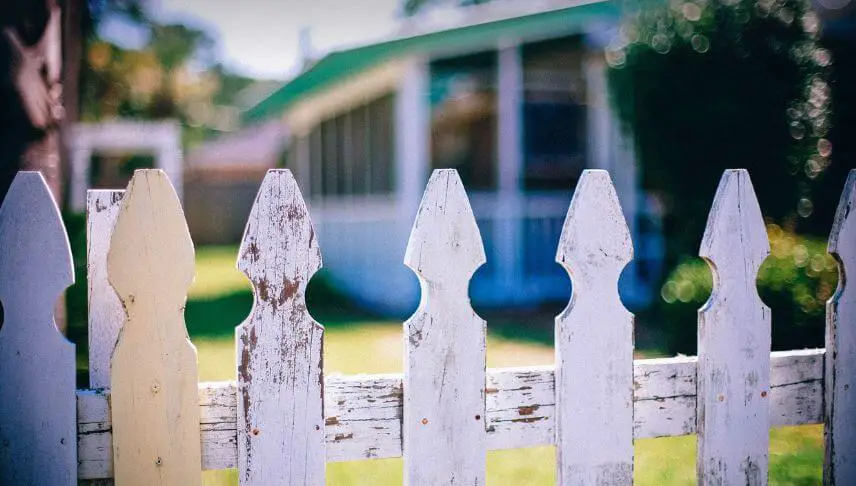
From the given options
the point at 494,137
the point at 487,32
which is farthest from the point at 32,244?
the point at 494,137

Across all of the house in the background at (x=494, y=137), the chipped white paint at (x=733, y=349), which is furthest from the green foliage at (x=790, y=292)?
the chipped white paint at (x=733, y=349)

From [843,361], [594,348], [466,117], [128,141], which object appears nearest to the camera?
[594,348]

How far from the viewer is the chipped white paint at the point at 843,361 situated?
208cm

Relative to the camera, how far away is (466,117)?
452 inches

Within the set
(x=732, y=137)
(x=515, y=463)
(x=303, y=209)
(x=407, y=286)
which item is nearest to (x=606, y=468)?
(x=303, y=209)

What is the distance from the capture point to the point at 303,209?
5.60ft

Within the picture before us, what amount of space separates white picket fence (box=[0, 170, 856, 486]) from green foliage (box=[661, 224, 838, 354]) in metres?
3.60

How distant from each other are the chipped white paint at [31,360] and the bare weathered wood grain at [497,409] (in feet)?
0.15

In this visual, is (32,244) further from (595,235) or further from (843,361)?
(843,361)

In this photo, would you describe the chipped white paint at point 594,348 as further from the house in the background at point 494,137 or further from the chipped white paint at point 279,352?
the house in the background at point 494,137

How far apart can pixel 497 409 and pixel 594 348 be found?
0.95 feet

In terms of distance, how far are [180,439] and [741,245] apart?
151 centimetres

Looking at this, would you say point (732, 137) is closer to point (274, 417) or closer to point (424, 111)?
point (424, 111)

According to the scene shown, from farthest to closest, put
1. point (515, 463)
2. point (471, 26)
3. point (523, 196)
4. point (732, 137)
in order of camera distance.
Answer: point (523, 196)
point (471, 26)
point (732, 137)
point (515, 463)
